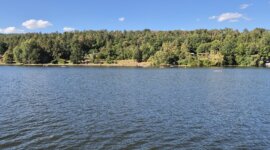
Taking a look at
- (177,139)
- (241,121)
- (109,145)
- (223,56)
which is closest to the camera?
(109,145)

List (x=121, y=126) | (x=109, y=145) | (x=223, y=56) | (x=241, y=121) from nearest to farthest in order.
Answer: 1. (x=109, y=145)
2. (x=121, y=126)
3. (x=241, y=121)
4. (x=223, y=56)

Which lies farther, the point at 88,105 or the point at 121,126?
the point at 88,105

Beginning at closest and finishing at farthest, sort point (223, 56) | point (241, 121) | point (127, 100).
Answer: point (241, 121) < point (127, 100) < point (223, 56)

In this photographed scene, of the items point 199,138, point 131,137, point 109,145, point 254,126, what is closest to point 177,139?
point 199,138

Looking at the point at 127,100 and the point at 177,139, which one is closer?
the point at 177,139

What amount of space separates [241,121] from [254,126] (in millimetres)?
2084

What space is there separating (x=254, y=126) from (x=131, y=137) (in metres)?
11.4

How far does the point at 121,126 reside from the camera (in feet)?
87.9

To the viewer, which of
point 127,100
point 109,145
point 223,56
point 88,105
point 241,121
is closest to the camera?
point 109,145

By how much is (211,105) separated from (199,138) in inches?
614

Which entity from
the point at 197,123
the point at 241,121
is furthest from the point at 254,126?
the point at 197,123

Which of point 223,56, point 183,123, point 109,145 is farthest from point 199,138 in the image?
point 223,56

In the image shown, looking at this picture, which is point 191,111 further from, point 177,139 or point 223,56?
point 223,56

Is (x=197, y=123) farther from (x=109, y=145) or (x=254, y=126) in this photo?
(x=109, y=145)
